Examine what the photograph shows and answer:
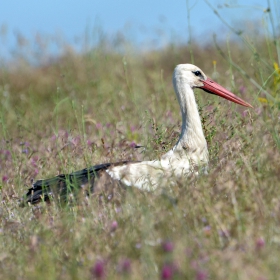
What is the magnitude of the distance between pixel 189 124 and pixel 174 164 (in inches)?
23.6

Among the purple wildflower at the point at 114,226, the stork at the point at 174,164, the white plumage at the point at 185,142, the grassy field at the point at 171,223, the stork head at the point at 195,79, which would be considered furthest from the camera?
the stork head at the point at 195,79

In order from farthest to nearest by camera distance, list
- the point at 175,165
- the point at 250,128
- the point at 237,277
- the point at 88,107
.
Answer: the point at 88,107 → the point at 175,165 → the point at 250,128 → the point at 237,277

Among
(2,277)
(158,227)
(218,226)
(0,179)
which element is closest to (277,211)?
(218,226)

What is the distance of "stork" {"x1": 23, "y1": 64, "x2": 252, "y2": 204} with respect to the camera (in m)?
4.30

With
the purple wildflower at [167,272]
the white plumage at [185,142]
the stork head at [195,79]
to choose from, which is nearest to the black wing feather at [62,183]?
the white plumage at [185,142]

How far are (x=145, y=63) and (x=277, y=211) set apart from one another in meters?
8.54

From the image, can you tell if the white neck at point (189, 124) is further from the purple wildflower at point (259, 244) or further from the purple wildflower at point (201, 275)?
the purple wildflower at point (201, 275)

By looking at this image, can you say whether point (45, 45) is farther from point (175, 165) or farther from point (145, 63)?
point (175, 165)

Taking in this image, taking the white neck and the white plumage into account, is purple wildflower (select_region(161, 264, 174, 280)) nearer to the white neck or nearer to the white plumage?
the white plumage

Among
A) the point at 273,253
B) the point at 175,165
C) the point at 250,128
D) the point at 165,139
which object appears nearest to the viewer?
the point at 273,253

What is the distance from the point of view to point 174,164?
4660 millimetres

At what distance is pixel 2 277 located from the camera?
2.97 m

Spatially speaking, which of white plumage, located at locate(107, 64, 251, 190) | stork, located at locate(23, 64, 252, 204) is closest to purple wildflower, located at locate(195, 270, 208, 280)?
stork, located at locate(23, 64, 252, 204)

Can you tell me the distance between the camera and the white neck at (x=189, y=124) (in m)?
5.02
